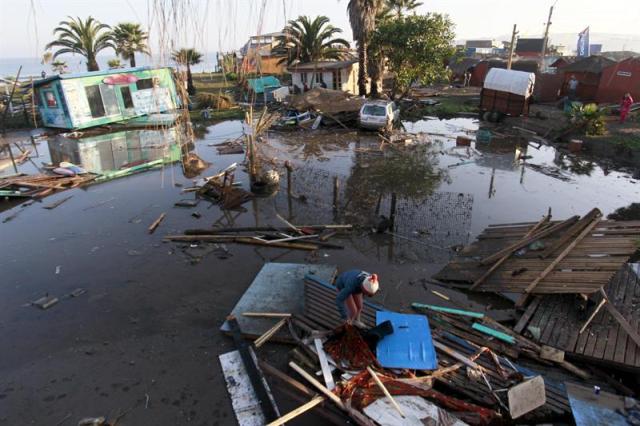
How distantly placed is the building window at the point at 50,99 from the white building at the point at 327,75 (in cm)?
1731

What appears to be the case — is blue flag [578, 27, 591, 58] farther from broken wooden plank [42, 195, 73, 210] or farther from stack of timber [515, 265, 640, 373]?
broken wooden plank [42, 195, 73, 210]

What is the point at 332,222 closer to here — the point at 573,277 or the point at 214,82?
the point at 573,277

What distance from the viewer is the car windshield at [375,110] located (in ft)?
74.0

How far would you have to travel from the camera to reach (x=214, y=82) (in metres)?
45.8

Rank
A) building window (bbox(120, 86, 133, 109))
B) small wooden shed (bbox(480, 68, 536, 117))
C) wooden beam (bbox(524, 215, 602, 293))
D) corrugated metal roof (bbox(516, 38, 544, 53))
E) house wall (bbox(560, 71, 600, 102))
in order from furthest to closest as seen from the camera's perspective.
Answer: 1. corrugated metal roof (bbox(516, 38, 544, 53))
2. house wall (bbox(560, 71, 600, 102))
3. building window (bbox(120, 86, 133, 109))
4. small wooden shed (bbox(480, 68, 536, 117))
5. wooden beam (bbox(524, 215, 602, 293))

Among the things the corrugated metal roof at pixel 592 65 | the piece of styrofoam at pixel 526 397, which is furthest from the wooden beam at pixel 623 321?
the corrugated metal roof at pixel 592 65

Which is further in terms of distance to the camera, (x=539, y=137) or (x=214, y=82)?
(x=214, y=82)

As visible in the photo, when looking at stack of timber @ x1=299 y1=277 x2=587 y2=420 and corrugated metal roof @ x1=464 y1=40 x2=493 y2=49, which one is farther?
corrugated metal roof @ x1=464 y1=40 x2=493 y2=49

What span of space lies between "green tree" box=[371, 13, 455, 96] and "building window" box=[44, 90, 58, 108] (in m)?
22.3

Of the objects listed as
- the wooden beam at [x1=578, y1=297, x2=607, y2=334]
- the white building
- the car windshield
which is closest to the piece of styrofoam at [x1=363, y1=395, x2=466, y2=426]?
the wooden beam at [x1=578, y1=297, x2=607, y2=334]

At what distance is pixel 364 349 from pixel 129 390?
3767mm

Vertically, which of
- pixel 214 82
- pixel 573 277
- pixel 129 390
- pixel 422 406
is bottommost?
pixel 129 390

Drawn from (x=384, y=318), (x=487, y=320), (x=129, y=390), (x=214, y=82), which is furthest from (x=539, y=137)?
(x=214, y=82)

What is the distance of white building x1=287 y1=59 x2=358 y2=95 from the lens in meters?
32.2
